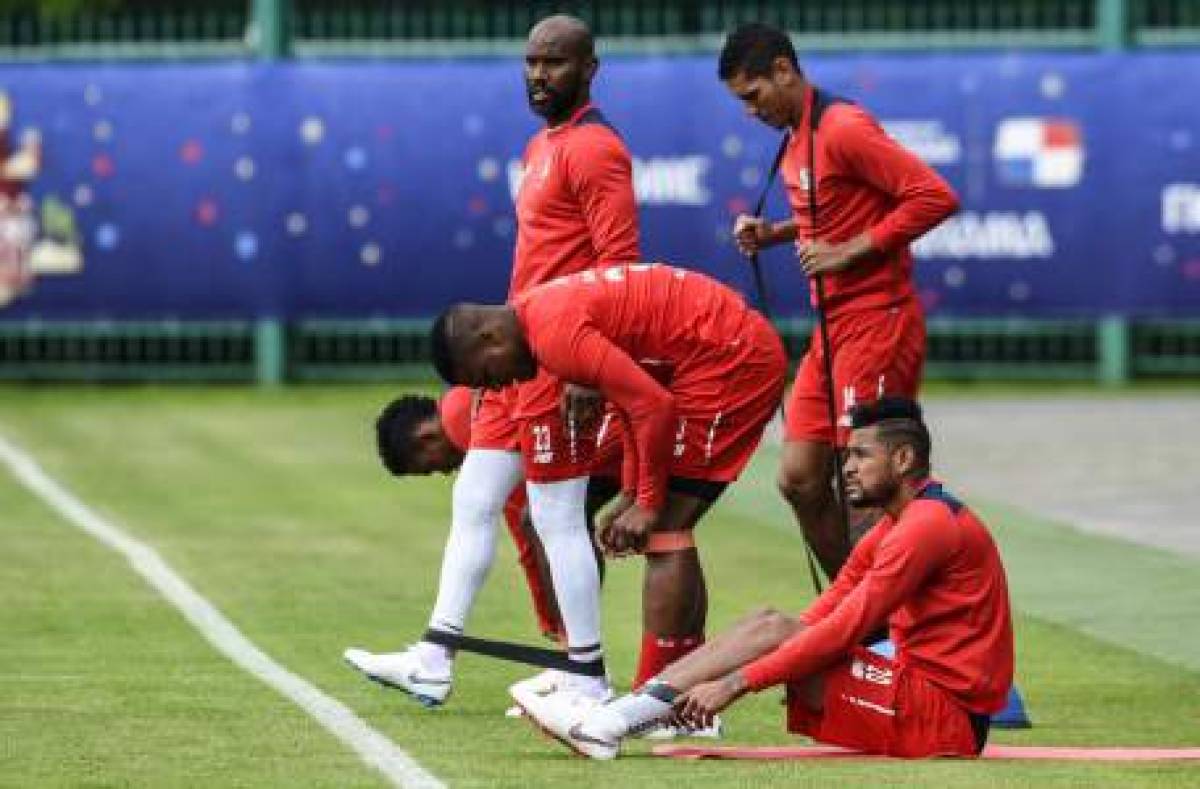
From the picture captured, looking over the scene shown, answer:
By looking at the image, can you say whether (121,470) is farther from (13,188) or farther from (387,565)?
(13,188)

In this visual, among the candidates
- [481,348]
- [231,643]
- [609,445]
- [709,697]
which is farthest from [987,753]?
[231,643]

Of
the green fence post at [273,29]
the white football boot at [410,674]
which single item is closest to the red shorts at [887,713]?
the white football boot at [410,674]

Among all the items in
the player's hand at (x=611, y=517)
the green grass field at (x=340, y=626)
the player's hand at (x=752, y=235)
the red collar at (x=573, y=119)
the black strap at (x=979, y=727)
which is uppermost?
the red collar at (x=573, y=119)

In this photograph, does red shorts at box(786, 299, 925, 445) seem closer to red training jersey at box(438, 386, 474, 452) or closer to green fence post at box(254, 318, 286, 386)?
red training jersey at box(438, 386, 474, 452)

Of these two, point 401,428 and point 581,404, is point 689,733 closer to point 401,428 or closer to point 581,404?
point 581,404

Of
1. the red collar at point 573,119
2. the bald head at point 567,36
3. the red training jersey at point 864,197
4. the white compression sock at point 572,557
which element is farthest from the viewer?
the red training jersey at point 864,197

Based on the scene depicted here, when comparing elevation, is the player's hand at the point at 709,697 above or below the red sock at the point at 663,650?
above

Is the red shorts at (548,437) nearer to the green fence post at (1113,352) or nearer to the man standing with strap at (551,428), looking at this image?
the man standing with strap at (551,428)

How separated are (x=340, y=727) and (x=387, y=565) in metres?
5.53

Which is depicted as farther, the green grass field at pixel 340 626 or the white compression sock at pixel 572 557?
the white compression sock at pixel 572 557

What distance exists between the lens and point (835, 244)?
11875 millimetres

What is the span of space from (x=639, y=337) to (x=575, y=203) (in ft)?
3.03

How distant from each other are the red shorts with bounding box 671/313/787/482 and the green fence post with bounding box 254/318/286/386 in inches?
713

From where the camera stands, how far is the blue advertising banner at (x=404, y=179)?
27547mm
